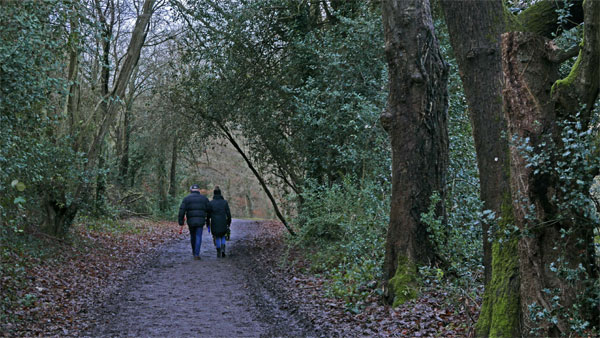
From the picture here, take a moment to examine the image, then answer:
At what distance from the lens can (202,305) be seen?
9.60m

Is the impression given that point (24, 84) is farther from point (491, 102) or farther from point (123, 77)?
point (123, 77)

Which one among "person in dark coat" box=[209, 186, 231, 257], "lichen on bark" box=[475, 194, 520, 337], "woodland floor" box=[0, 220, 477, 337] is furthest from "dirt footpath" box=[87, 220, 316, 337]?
"lichen on bark" box=[475, 194, 520, 337]

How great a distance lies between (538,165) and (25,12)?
27.4ft

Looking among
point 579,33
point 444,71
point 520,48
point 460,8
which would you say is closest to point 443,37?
point 444,71

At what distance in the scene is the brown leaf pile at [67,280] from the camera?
26.3ft

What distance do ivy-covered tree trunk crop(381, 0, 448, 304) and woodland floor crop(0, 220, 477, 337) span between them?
85 cm

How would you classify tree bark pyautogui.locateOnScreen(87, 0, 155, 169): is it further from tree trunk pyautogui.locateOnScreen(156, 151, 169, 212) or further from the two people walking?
tree trunk pyautogui.locateOnScreen(156, 151, 169, 212)

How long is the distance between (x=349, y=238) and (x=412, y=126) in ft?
12.2

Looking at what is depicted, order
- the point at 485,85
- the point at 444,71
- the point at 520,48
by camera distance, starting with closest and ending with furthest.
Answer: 1. the point at 520,48
2. the point at 485,85
3. the point at 444,71

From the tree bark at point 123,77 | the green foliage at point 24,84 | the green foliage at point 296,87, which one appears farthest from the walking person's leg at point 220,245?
the green foliage at point 24,84

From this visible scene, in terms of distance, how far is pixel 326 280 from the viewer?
11.1 metres

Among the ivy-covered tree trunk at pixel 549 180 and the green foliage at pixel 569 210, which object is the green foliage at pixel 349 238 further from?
the green foliage at pixel 569 210

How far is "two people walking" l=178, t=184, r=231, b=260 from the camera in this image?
51.7 ft

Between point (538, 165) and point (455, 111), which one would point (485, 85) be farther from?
point (455, 111)
